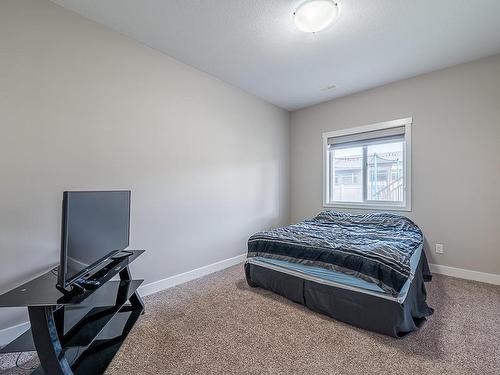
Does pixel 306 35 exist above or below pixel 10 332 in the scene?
above

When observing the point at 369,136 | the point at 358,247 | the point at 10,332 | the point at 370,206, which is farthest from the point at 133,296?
the point at 369,136

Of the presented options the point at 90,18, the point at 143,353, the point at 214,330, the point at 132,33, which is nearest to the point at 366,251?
the point at 214,330

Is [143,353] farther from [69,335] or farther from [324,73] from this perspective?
[324,73]

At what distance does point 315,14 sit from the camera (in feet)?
6.40

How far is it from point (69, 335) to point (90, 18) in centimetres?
257

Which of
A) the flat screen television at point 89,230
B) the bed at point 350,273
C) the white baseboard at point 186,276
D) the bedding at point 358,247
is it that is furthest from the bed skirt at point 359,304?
the flat screen television at point 89,230

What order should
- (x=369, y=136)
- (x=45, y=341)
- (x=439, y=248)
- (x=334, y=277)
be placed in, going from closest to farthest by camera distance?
(x=45, y=341), (x=334, y=277), (x=439, y=248), (x=369, y=136)

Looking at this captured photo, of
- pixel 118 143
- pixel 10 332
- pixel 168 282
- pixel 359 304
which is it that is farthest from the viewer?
pixel 168 282

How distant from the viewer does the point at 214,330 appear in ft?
6.09

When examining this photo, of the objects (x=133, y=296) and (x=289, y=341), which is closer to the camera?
(x=289, y=341)

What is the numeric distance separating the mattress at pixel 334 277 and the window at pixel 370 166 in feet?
5.22

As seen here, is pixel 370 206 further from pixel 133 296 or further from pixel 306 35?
pixel 133 296

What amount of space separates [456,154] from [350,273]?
92.4 inches

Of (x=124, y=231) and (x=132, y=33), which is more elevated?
(x=132, y=33)
